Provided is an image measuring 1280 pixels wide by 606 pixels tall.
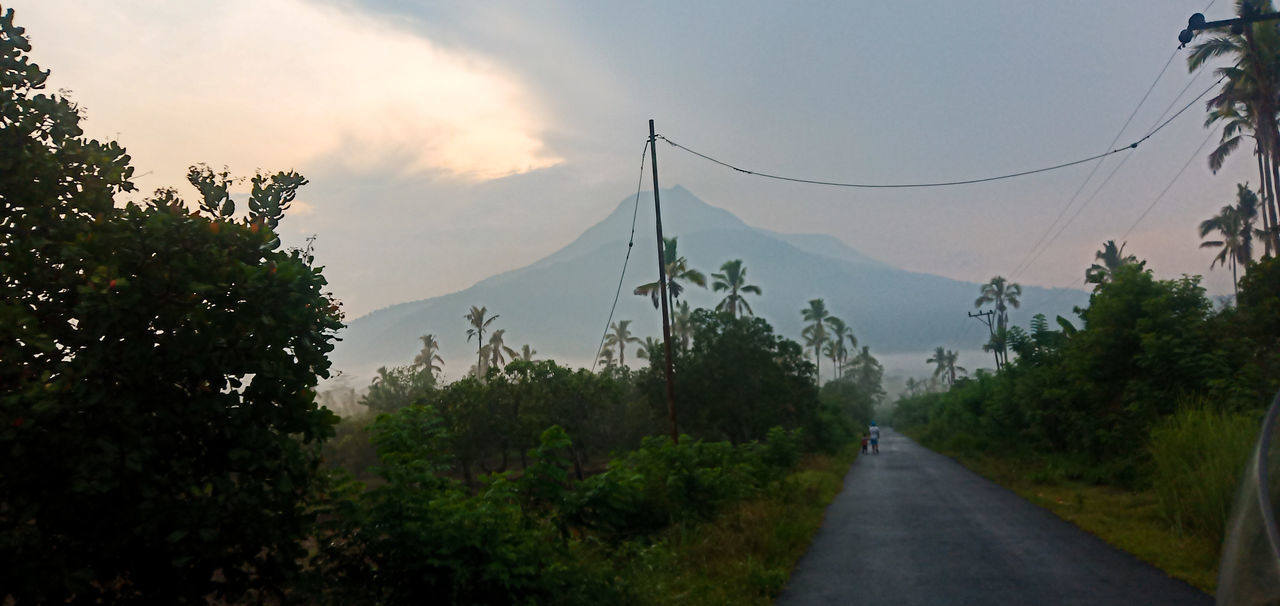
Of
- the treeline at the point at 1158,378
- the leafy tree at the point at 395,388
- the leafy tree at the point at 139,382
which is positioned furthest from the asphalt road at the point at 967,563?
the leafy tree at the point at 395,388

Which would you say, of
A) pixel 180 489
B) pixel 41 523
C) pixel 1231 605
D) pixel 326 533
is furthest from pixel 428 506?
pixel 1231 605

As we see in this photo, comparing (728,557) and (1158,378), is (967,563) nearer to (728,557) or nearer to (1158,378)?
(728,557)

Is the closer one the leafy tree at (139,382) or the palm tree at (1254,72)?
the leafy tree at (139,382)

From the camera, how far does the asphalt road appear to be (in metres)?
9.06

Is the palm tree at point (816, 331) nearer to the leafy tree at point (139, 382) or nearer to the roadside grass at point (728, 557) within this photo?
the roadside grass at point (728, 557)

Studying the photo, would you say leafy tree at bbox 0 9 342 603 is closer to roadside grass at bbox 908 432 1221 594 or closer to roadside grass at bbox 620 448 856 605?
roadside grass at bbox 620 448 856 605

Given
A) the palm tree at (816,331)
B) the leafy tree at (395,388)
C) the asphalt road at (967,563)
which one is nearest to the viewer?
the asphalt road at (967,563)

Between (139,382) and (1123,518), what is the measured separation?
15.6 meters

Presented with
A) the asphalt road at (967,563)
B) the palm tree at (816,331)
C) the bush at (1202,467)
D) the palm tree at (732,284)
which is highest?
the palm tree at (816,331)

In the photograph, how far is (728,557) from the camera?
11.9 m

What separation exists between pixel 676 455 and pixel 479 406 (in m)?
30.6

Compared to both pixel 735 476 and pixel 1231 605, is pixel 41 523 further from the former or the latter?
pixel 735 476

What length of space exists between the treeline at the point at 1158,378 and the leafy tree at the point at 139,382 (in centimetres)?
1193

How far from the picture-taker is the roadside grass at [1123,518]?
391 inches
